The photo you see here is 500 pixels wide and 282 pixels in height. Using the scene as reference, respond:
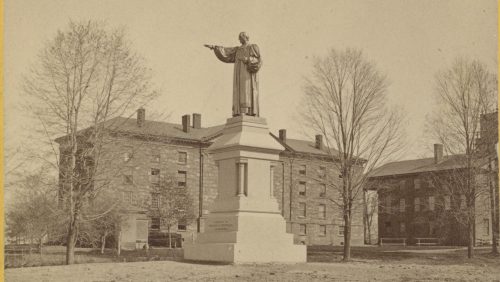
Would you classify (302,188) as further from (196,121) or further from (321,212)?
(196,121)

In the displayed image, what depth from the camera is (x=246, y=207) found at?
1870 cm

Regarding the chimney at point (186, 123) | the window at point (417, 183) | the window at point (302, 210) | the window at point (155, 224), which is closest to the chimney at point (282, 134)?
the window at point (302, 210)

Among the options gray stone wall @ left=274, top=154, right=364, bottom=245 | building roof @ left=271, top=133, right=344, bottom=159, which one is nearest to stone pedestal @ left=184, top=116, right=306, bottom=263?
gray stone wall @ left=274, top=154, right=364, bottom=245

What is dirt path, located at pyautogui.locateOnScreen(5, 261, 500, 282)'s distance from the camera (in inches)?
552

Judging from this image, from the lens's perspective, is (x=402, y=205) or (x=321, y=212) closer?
(x=321, y=212)

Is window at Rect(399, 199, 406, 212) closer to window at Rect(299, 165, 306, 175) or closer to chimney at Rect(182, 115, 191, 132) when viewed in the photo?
window at Rect(299, 165, 306, 175)

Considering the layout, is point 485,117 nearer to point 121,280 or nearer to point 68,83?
point 68,83

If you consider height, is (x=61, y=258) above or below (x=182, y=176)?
below

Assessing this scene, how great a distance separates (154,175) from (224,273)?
51.7 meters

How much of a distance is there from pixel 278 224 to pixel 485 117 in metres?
16.6

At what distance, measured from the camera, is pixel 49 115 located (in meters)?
24.1

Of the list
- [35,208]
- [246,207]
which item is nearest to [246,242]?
[246,207]

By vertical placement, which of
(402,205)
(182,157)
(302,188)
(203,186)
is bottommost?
(402,205)

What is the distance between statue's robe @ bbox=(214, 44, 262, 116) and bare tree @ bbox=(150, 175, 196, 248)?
37.9 meters
